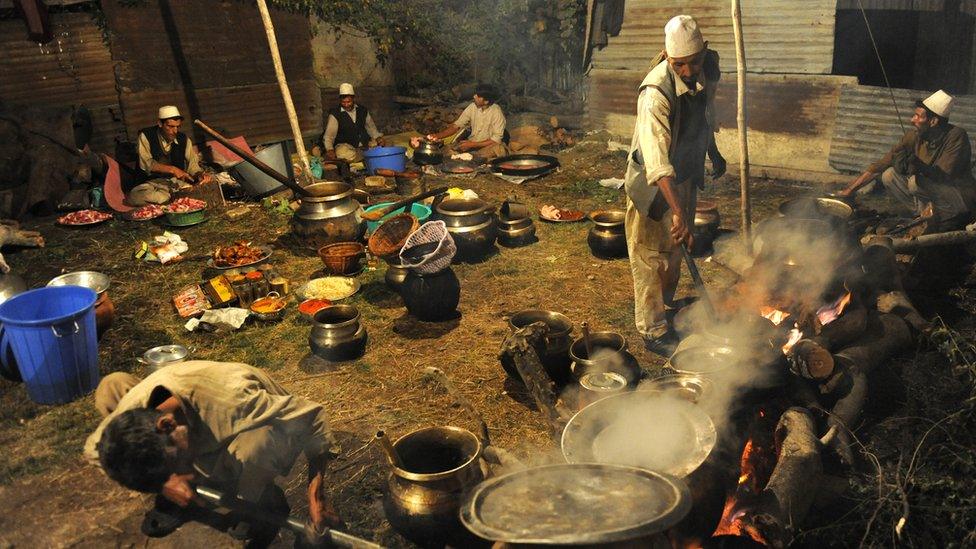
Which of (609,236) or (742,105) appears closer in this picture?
(742,105)

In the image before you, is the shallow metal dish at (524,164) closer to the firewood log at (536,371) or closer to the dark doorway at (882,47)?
the dark doorway at (882,47)

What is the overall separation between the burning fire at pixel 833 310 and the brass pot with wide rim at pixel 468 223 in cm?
473

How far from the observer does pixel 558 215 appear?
10977 millimetres

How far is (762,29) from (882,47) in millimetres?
3950

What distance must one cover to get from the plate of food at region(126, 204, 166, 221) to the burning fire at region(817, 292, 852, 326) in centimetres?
1050

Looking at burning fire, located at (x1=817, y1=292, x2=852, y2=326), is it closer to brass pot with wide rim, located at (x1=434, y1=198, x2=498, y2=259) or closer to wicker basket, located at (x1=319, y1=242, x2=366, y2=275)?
brass pot with wide rim, located at (x1=434, y1=198, x2=498, y2=259)

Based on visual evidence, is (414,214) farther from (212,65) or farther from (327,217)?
(212,65)

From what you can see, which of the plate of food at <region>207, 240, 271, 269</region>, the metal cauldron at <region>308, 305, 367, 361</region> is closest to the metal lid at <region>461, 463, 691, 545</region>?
the metal cauldron at <region>308, 305, 367, 361</region>

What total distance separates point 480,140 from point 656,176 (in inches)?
388

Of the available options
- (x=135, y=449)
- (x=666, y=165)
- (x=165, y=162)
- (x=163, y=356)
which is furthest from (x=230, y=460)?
(x=165, y=162)

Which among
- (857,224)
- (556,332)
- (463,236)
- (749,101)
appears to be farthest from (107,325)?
(749,101)

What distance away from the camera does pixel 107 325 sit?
25.1 feet

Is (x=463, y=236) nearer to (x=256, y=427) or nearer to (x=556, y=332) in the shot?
(x=556, y=332)

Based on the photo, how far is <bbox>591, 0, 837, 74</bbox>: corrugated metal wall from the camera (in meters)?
12.2
